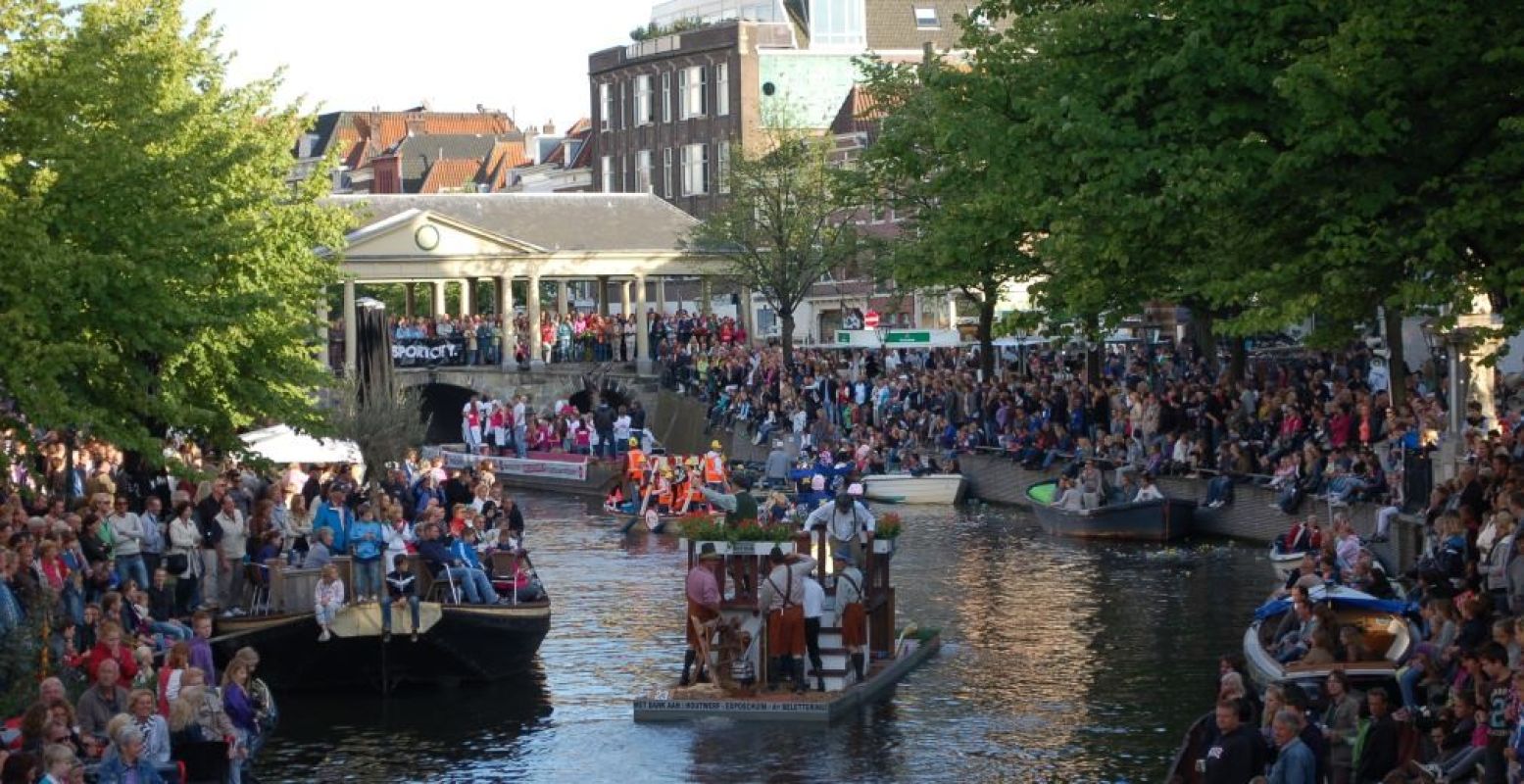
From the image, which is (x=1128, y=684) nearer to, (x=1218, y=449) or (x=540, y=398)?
(x=1218, y=449)

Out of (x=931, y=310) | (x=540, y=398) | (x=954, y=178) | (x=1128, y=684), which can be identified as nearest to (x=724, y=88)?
(x=931, y=310)

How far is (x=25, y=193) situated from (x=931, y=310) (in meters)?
49.3

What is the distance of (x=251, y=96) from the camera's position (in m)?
39.9

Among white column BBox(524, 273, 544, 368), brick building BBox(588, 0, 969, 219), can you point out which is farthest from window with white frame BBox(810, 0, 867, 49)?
white column BBox(524, 273, 544, 368)

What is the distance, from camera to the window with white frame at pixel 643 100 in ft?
312

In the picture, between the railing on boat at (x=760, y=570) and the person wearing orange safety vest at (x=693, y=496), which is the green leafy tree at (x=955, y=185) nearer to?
the railing on boat at (x=760, y=570)

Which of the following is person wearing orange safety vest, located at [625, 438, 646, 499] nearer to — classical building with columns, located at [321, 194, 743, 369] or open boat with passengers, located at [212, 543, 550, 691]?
classical building with columns, located at [321, 194, 743, 369]

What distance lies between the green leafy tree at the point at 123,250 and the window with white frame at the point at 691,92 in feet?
188

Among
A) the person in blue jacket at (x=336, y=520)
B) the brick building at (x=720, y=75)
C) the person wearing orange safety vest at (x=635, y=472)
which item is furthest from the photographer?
the brick building at (x=720, y=75)

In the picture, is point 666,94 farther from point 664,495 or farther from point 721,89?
point 664,495

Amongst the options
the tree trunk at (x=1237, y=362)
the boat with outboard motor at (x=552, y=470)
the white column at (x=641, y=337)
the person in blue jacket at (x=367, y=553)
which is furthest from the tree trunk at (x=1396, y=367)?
the white column at (x=641, y=337)

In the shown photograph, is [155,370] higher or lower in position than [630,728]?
higher

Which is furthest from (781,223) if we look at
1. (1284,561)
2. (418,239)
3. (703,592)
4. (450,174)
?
(450,174)

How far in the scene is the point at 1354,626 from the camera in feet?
74.6
